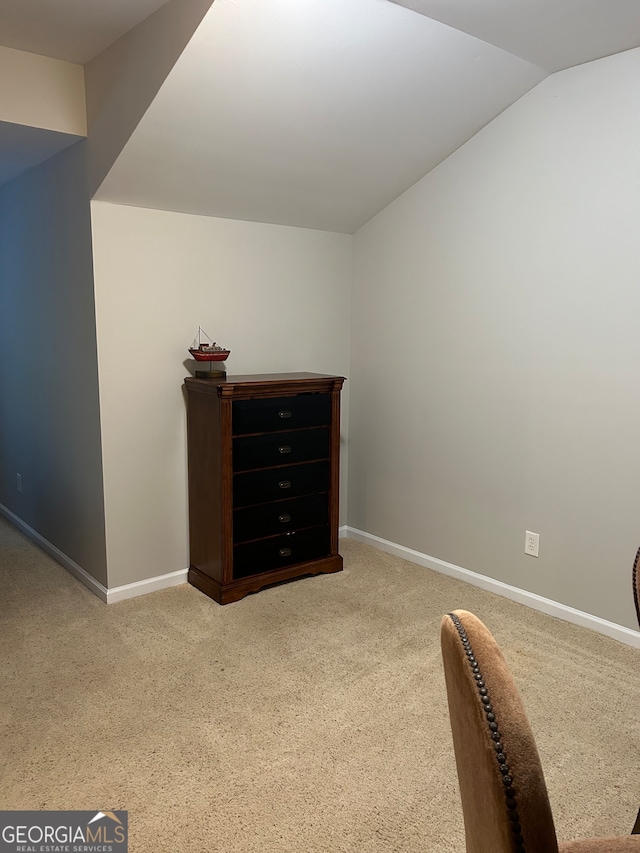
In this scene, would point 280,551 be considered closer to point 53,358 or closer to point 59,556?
point 59,556

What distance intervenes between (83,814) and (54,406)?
7.02ft

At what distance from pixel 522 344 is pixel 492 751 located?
2483 mm

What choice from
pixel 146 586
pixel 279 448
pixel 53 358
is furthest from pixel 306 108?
pixel 146 586

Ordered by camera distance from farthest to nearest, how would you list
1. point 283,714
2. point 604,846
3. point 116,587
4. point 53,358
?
1. point 53,358
2. point 116,587
3. point 283,714
4. point 604,846

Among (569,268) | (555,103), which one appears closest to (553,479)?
(569,268)

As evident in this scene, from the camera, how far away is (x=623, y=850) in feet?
3.52

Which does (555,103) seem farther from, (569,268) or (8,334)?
(8,334)

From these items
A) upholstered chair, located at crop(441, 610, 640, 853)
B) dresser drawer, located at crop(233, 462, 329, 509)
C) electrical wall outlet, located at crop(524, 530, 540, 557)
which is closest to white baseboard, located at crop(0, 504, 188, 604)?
dresser drawer, located at crop(233, 462, 329, 509)

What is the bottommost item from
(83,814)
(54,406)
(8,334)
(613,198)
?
(83,814)

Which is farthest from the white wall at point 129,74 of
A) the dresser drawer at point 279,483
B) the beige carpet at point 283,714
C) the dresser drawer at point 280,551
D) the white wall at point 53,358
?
the beige carpet at point 283,714

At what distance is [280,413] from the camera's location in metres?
3.13

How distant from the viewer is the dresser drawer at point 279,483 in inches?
120

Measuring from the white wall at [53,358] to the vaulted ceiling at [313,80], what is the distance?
0.44 m

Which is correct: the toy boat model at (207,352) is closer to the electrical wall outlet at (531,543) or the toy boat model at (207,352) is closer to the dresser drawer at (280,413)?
the dresser drawer at (280,413)
